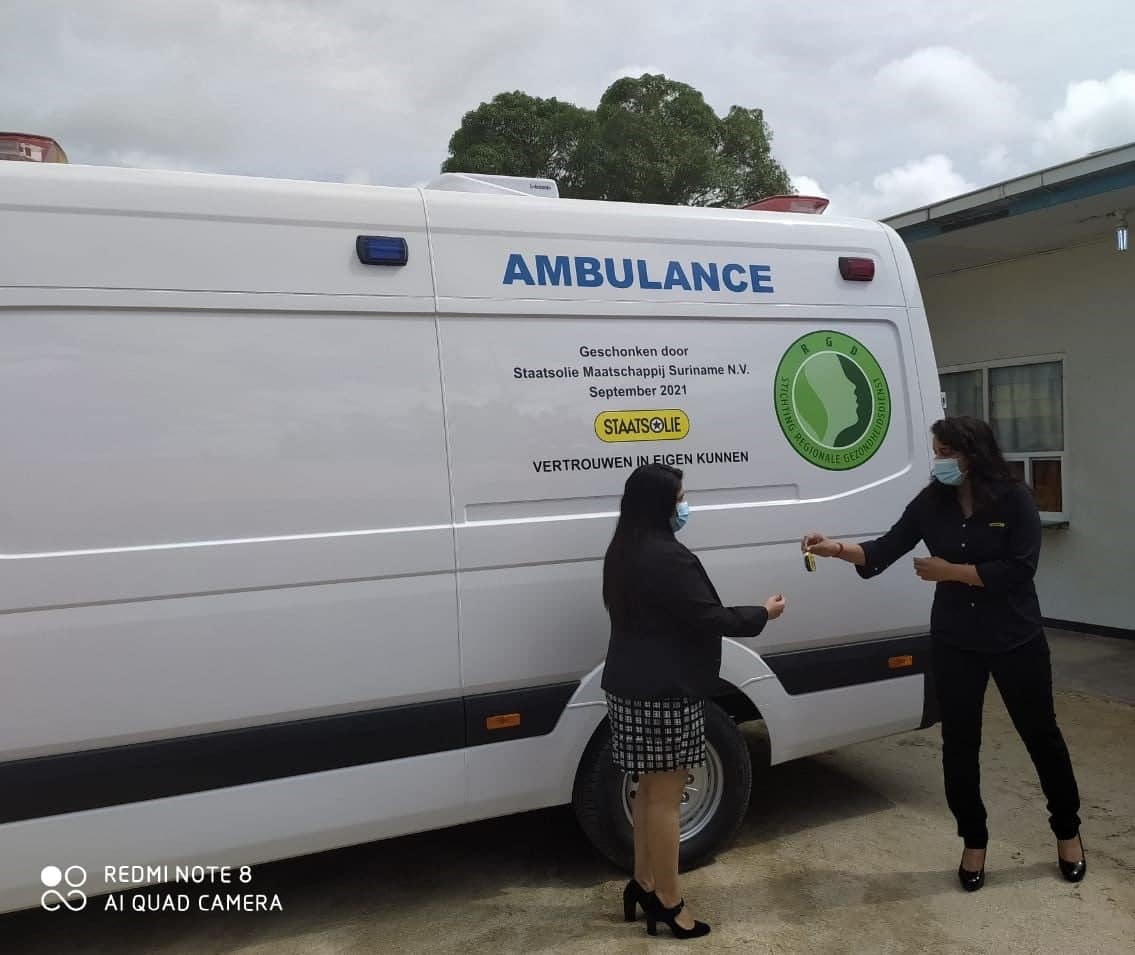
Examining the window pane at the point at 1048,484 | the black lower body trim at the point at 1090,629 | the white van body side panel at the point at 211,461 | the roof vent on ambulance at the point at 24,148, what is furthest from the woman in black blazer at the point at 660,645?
the window pane at the point at 1048,484

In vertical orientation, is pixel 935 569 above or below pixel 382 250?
below

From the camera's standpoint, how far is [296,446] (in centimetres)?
294

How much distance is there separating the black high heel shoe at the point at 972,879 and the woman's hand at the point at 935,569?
1067 millimetres

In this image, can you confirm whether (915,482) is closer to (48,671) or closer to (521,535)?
(521,535)

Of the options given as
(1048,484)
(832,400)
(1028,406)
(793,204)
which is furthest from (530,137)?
→ (832,400)

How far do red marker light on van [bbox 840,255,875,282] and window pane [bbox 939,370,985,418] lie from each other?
4460 mm

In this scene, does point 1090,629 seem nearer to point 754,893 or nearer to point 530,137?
point 754,893

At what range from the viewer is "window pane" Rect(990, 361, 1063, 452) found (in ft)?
24.3

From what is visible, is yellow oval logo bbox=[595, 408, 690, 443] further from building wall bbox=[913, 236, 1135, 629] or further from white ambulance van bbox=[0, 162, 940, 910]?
building wall bbox=[913, 236, 1135, 629]

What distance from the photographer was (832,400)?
3.77m

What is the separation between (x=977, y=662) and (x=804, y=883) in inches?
40.9

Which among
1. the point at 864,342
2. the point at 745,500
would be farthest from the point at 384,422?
the point at 864,342

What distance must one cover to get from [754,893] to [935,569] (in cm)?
135

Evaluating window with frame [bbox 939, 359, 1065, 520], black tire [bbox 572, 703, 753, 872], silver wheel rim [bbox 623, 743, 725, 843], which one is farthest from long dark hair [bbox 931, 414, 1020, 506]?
window with frame [bbox 939, 359, 1065, 520]
